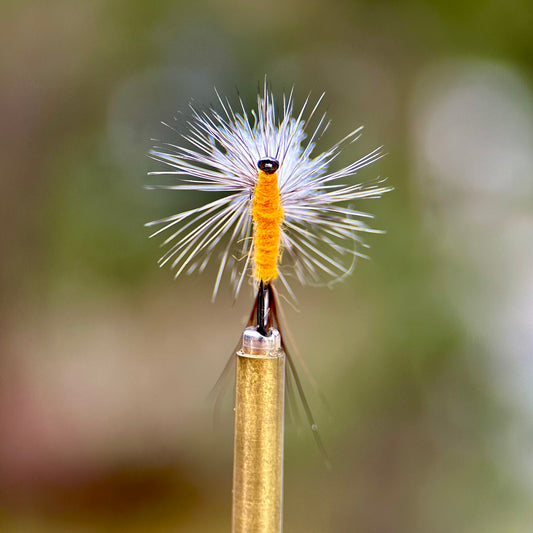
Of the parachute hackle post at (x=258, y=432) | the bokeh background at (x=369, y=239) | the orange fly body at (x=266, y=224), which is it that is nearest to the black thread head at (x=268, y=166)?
the orange fly body at (x=266, y=224)

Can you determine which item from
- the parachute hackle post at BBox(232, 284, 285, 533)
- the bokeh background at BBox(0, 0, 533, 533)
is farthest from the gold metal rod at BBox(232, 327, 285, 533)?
the bokeh background at BBox(0, 0, 533, 533)

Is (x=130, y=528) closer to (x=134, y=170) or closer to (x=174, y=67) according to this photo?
(x=134, y=170)

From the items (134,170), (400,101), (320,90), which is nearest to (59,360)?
(134,170)

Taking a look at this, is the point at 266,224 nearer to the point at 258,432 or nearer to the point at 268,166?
the point at 268,166

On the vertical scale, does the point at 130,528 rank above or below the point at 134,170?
below

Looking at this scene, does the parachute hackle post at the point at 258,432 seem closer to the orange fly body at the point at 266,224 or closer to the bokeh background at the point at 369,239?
the orange fly body at the point at 266,224

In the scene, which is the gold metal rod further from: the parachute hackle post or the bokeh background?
the bokeh background

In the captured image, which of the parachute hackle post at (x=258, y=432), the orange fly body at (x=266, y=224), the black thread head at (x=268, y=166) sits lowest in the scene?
the parachute hackle post at (x=258, y=432)
